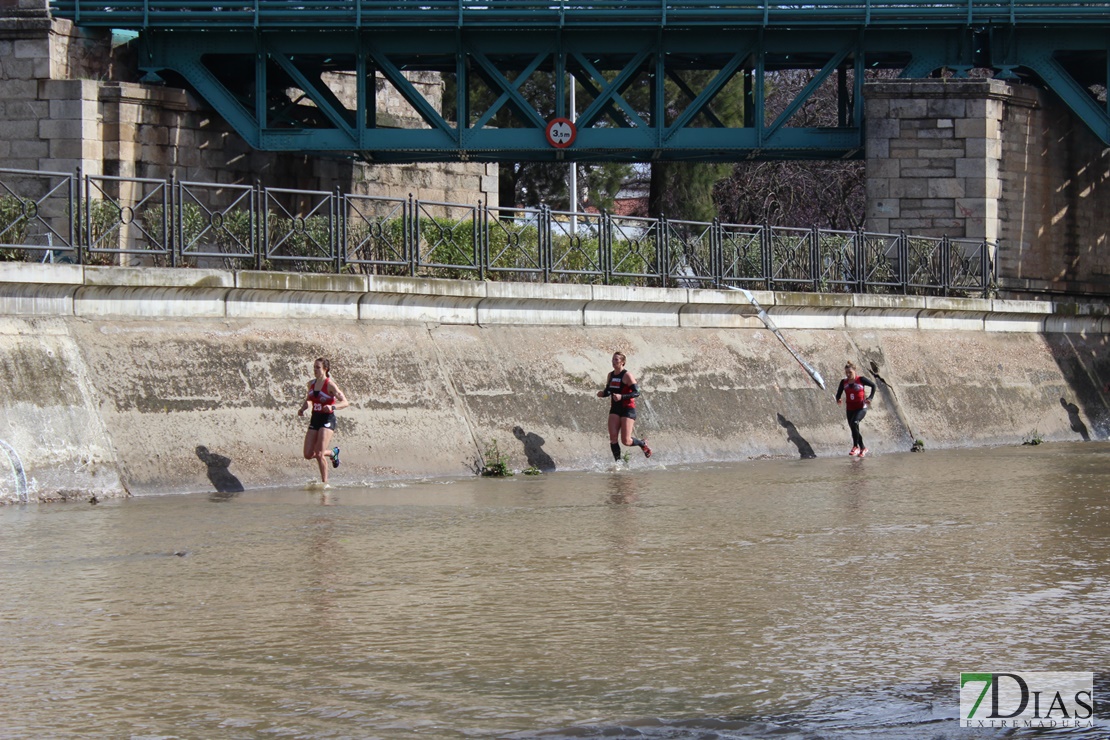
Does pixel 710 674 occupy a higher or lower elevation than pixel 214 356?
lower

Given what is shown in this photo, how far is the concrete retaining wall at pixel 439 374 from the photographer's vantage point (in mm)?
14430

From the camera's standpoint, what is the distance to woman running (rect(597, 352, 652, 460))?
704 inches

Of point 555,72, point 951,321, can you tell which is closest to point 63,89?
point 555,72

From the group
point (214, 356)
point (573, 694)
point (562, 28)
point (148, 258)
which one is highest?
point (562, 28)

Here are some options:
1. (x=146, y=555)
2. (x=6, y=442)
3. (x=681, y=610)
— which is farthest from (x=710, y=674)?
(x=6, y=442)

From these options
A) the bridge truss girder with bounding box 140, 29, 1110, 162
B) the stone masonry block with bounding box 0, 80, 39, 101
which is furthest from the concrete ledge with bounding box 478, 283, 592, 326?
the stone masonry block with bounding box 0, 80, 39, 101

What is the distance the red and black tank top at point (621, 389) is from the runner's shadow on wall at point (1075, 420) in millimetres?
10445

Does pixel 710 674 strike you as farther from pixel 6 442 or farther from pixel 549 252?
pixel 549 252

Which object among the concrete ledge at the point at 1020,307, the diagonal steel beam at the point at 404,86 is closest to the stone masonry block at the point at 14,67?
the diagonal steel beam at the point at 404,86

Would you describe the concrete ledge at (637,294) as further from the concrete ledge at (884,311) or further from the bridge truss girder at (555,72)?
the bridge truss girder at (555,72)

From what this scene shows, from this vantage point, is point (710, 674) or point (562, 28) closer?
point (710, 674)

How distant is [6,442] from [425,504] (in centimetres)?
379

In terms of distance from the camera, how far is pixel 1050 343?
87.7 feet

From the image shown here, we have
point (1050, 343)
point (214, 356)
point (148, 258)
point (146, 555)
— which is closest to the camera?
point (146, 555)
